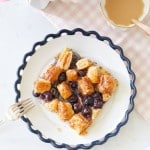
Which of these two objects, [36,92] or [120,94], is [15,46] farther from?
[120,94]

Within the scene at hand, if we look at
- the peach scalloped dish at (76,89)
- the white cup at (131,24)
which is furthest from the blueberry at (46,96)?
the white cup at (131,24)

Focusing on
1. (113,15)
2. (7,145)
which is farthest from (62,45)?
(7,145)

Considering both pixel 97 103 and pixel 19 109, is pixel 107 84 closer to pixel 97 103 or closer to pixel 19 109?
pixel 97 103

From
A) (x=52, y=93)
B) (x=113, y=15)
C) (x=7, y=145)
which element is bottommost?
(x=7, y=145)

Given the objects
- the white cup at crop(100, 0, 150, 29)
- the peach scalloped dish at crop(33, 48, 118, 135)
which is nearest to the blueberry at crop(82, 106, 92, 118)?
the peach scalloped dish at crop(33, 48, 118, 135)

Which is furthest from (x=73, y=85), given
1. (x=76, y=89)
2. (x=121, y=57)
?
(x=121, y=57)

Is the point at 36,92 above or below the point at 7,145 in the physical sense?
above
